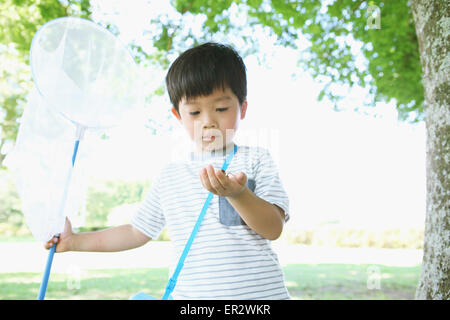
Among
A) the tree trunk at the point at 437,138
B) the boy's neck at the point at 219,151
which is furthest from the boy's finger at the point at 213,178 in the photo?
the tree trunk at the point at 437,138

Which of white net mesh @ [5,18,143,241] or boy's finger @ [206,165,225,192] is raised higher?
white net mesh @ [5,18,143,241]

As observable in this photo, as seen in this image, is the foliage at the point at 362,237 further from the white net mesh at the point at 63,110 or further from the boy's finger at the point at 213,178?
the boy's finger at the point at 213,178

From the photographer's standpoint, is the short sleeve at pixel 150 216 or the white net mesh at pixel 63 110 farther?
the short sleeve at pixel 150 216

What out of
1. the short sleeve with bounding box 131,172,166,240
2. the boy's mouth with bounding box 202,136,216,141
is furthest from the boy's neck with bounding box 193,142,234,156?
the short sleeve with bounding box 131,172,166,240

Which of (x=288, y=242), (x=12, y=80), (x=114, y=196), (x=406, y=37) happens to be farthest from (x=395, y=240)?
(x=12, y=80)

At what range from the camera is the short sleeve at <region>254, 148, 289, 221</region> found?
141cm

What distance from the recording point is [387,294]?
5.66 meters

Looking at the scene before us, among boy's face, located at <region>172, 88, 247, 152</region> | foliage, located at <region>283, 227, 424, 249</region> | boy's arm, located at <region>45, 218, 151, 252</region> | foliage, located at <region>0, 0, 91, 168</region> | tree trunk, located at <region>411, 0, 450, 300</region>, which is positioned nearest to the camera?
boy's face, located at <region>172, 88, 247, 152</region>

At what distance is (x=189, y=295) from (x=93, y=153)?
28.4 inches

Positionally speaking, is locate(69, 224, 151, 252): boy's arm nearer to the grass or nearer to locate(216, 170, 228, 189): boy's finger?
locate(216, 170, 228, 189): boy's finger

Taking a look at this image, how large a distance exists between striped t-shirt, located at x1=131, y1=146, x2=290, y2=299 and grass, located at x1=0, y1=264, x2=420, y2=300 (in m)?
3.98

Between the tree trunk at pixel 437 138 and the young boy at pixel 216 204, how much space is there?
1212 mm

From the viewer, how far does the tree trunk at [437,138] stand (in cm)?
213
